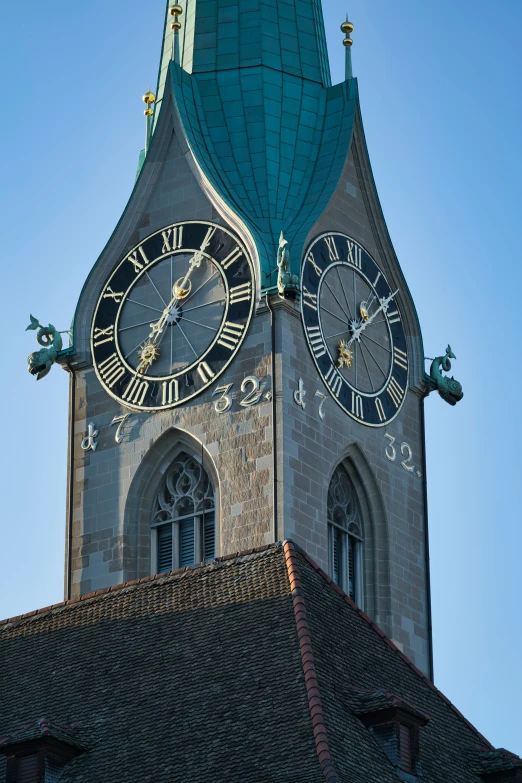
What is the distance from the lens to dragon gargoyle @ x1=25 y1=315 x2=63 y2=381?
157 ft

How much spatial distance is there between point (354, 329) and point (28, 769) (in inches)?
639

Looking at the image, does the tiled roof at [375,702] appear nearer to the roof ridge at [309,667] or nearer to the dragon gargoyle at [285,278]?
the roof ridge at [309,667]

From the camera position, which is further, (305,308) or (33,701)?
(305,308)

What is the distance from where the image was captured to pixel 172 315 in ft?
153

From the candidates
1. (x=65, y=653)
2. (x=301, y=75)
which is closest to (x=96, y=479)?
(x=301, y=75)

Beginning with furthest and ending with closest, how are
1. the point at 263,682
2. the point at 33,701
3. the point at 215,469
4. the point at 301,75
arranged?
the point at 301,75
the point at 215,469
the point at 33,701
the point at 263,682

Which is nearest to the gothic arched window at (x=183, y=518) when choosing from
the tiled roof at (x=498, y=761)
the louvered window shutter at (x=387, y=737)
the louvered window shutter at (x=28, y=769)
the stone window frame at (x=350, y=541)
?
the stone window frame at (x=350, y=541)

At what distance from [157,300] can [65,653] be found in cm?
1251

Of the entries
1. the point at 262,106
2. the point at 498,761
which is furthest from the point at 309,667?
the point at 262,106

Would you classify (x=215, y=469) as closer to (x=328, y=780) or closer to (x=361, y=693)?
(x=361, y=693)

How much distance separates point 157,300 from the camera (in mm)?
47031

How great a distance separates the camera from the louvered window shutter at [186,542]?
45.5 m

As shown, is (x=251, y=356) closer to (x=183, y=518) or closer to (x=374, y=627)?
Answer: (x=183, y=518)

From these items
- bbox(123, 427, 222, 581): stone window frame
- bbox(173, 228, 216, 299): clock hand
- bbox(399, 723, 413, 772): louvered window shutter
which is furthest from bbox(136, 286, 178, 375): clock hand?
bbox(399, 723, 413, 772): louvered window shutter
